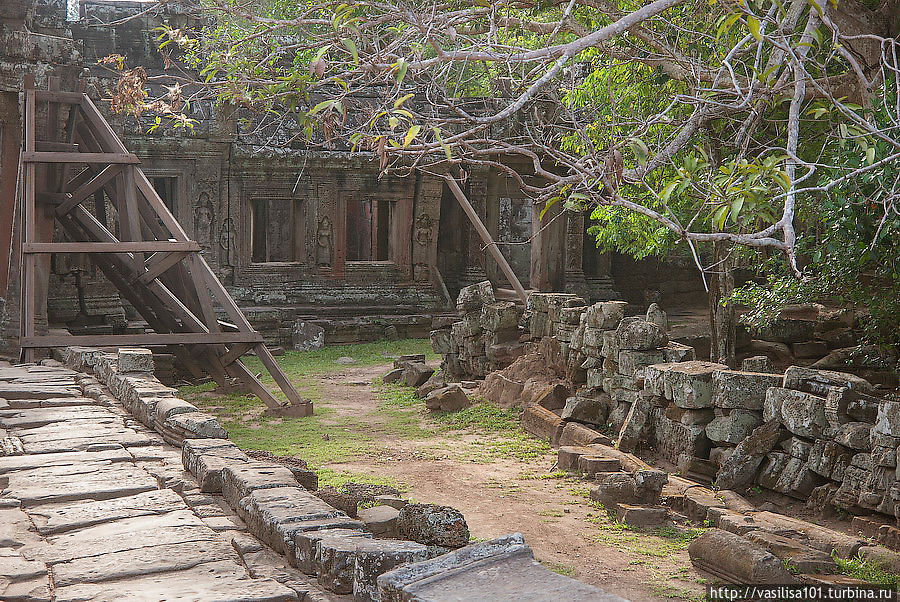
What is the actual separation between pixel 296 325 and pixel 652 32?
11.7 meters

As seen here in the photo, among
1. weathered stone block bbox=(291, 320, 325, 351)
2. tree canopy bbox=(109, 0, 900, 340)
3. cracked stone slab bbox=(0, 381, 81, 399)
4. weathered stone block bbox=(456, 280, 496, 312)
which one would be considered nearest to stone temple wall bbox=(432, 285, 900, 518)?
tree canopy bbox=(109, 0, 900, 340)

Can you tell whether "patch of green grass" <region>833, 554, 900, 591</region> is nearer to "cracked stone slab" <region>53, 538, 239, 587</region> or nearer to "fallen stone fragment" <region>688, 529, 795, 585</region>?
"fallen stone fragment" <region>688, 529, 795, 585</region>

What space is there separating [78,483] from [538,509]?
12.8 ft

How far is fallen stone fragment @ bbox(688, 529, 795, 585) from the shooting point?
5711 millimetres

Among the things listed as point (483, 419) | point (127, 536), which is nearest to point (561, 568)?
point (127, 536)

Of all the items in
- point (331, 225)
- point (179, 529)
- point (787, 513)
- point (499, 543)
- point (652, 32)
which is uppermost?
point (652, 32)

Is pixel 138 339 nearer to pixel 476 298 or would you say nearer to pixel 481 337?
pixel 481 337

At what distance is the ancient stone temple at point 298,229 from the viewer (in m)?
17.5

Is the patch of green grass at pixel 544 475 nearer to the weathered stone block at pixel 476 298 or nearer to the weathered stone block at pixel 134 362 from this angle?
the weathered stone block at pixel 134 362

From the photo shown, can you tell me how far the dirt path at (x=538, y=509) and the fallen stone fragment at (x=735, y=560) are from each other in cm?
15

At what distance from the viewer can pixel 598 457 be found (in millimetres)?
8992

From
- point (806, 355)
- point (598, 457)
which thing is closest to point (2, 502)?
point (598, 457)

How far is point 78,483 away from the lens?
545 cm

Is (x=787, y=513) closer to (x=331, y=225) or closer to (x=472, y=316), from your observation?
(x=472, y=316)
